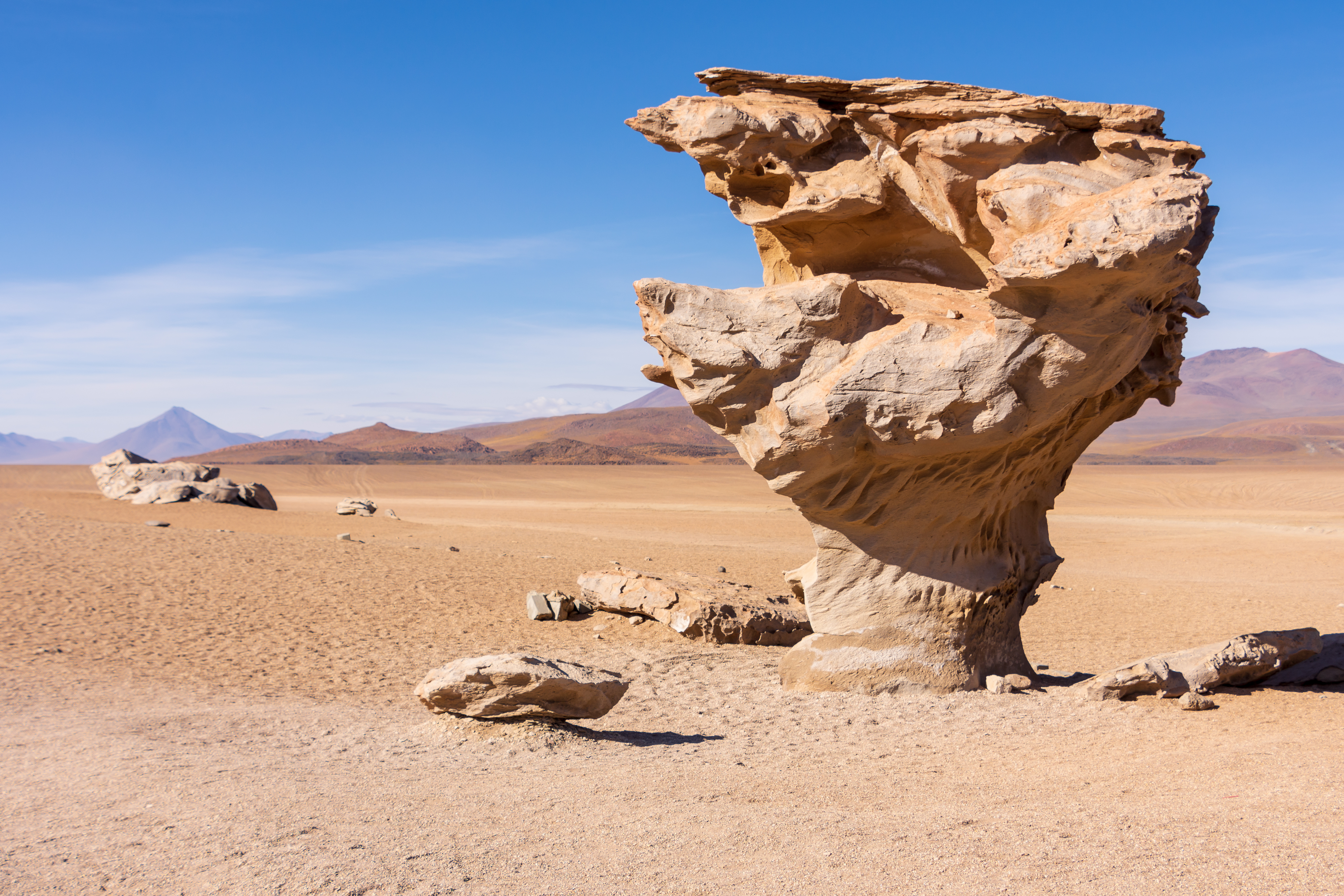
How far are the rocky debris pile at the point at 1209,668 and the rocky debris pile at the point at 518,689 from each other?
434 cm

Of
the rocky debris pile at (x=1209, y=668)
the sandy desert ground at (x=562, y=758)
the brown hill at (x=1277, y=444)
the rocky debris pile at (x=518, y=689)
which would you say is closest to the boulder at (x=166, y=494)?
the sandy desert ground at (x=562, y=758)

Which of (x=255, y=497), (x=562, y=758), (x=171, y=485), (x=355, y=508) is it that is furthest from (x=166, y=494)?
(x=562, y=758)

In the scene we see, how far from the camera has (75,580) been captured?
12898mm

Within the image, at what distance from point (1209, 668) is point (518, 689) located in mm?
6100

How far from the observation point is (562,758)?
6301 mm

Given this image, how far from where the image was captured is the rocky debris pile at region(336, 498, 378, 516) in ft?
80.5

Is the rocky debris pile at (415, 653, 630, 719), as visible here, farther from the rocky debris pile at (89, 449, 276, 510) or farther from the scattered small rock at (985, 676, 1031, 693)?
the rocky debris pile at (89, 449, 276, 510)

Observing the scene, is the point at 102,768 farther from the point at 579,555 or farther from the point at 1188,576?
the point at 1188,576

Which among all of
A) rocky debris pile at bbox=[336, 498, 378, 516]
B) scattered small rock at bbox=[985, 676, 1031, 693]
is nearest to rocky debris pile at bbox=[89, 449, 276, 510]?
rocky debris pile at bbox=[336, 498, 378, 516]

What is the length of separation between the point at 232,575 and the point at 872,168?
11130 mm

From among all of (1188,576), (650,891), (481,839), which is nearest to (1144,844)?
(650,891)

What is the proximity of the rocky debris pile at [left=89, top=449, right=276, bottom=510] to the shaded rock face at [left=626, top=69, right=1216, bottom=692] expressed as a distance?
18105mm

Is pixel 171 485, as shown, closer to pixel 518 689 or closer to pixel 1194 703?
pixel 518 689

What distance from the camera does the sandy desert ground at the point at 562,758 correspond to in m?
4.27
